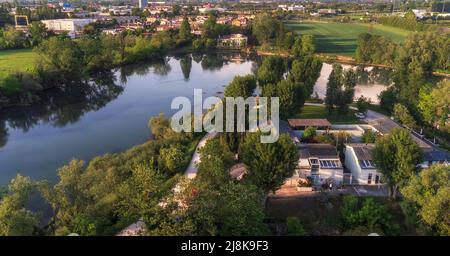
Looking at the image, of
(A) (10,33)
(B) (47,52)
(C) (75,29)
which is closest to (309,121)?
(B) (47,52)

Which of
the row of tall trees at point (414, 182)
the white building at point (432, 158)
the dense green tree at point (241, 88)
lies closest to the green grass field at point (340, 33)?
the dense green tree at point (241, 88)

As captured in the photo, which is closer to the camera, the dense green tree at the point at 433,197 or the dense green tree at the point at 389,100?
the dense green tree at the point at 433,197

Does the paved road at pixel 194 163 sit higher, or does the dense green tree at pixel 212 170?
the dense green tree at pixel 212 170

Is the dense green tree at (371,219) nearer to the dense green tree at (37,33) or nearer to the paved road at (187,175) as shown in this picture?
the paved road at (187,175)

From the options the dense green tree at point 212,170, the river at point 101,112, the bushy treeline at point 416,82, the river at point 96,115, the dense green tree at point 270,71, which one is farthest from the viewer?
the dense green tree at point 270,71

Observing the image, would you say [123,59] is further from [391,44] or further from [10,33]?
[391,44]

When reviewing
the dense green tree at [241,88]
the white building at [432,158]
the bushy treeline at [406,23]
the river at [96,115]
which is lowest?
the river at [96,115]

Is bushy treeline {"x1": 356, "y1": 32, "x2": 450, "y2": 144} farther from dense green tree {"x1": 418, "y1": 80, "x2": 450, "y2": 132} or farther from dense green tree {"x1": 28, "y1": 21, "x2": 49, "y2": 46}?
dense green tree {"x1": 28, "y1": 21, "x2": 49, "y2": 46}

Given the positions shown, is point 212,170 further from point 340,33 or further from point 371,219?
point 340,33
